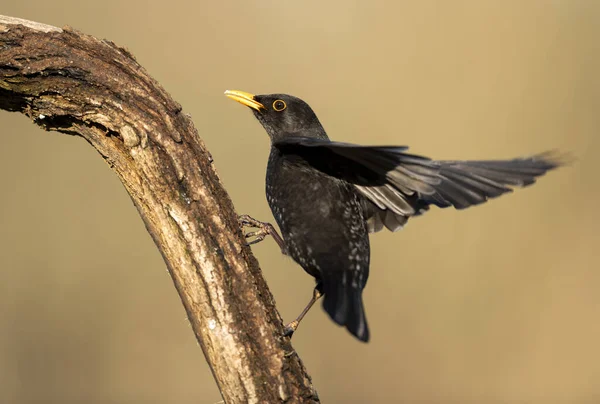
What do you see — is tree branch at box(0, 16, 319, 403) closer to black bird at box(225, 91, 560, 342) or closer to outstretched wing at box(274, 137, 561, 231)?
black bird at box(225, 91, 560, 342)

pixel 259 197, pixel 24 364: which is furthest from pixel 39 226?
pixel 259 197

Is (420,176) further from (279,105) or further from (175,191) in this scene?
(279,105)

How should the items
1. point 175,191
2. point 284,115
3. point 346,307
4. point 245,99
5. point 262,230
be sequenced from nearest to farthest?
1. point 175,191
2. point 346,307
3. point 262,230
4. point 284,115
5. point 245,99

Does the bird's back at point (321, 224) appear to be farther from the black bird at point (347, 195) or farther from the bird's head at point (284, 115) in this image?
the bird's head at point (284, 115)

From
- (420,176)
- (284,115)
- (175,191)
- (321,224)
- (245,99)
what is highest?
(245,99)

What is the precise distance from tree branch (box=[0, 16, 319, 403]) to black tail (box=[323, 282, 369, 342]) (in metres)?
0.38

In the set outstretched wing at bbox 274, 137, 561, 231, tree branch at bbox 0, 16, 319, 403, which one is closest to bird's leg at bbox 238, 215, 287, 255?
outstretched wing at bbox 274, 137, 561, 231

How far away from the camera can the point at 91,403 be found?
803cm

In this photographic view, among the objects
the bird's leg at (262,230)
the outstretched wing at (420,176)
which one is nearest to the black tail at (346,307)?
the bird's leg at (262,230)

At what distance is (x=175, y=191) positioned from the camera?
3.42 m

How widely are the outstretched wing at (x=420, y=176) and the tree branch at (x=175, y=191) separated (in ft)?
2.38

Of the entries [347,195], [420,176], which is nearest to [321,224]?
[347,195]

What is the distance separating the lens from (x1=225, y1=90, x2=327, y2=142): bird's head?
5039 mm

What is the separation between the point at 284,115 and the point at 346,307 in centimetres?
178
